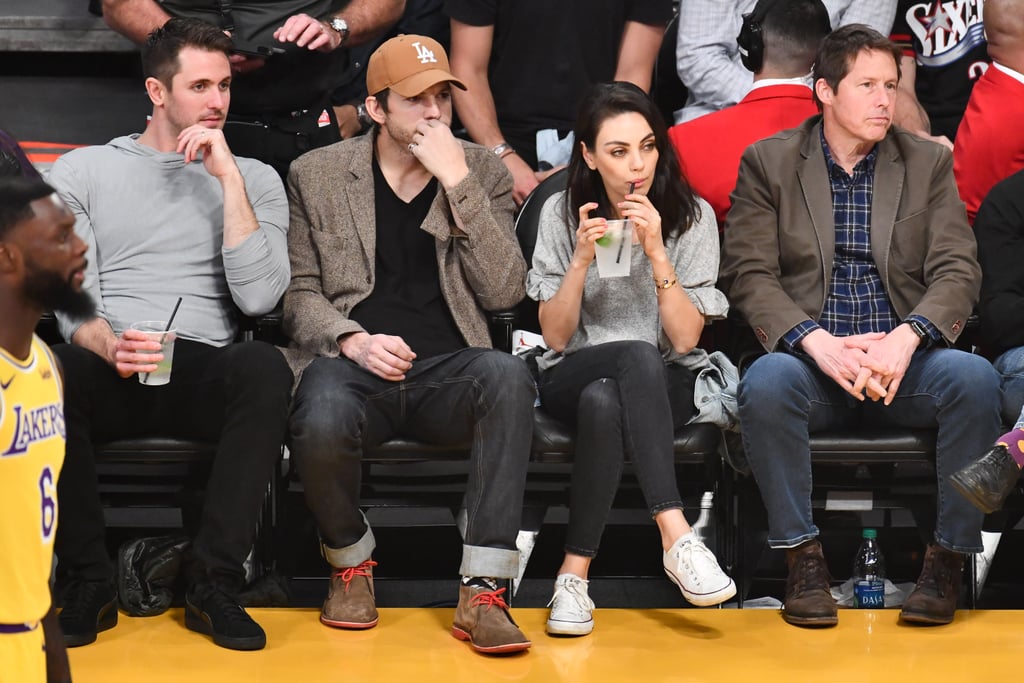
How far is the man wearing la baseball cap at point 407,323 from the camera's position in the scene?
3383 millimetres

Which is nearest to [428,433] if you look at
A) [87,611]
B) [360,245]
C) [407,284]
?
[407,284]

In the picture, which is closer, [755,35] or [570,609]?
[570,609]

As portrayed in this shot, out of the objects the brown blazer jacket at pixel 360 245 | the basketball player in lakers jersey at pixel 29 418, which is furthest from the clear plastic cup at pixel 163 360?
the basketball player in lakers jersey at pixel 29 418

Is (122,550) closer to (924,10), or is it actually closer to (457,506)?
(457,506)

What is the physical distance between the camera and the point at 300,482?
365 cm

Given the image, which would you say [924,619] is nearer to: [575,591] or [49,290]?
[575,591]

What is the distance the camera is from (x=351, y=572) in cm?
346

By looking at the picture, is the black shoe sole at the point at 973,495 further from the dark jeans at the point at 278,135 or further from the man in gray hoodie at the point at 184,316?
the dark jeans at the point at 278,135

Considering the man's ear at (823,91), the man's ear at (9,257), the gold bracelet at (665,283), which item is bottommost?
the gold bracelet at (665,283)

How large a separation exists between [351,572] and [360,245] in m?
0.91

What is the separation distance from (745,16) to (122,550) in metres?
2.42

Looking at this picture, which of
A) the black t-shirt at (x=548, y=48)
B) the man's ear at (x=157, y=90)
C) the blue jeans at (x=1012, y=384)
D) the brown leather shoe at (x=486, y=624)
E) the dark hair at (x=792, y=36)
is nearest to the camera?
A: the brown leather shoe at (x=486, y=624)

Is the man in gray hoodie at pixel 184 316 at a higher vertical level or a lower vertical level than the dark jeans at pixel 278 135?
lower

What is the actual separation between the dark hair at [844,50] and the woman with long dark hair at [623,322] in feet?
1.64
